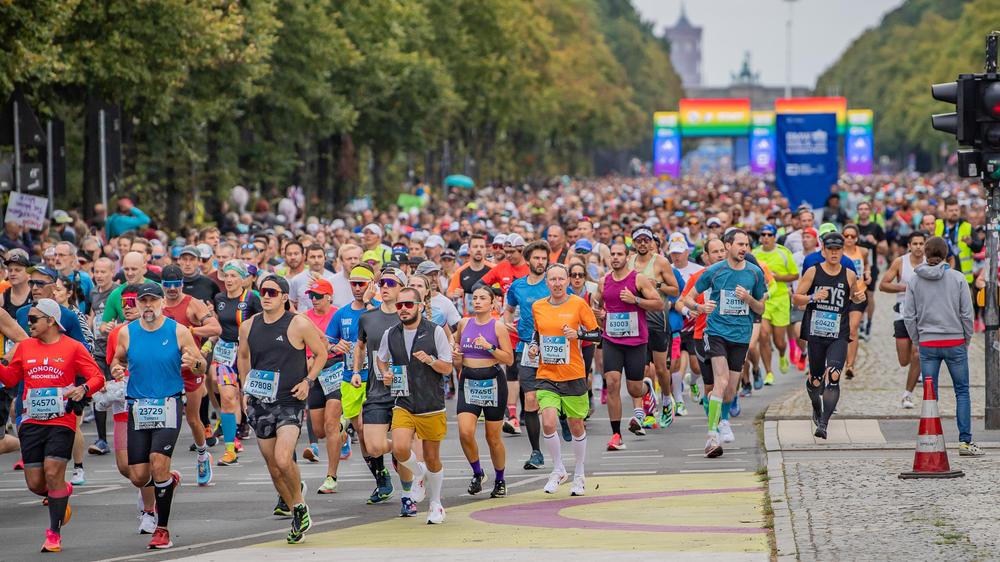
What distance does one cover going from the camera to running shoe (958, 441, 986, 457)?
1452 centimetres

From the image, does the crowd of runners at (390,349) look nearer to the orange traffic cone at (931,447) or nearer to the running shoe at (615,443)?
the running shoe at (615,443)

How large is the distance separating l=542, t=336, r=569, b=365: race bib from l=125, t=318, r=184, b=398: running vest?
305 cm

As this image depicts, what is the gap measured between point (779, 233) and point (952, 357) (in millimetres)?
12405

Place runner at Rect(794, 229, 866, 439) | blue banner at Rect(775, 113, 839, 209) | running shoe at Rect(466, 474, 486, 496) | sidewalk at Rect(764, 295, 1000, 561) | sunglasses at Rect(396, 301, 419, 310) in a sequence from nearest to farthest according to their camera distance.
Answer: sidewalk at Rect(764, 295, 1000, 561)
sunglasses at Rect(396, 301, 419, 310)
running shoe at Rect(466, 474, 486, 496)
runner at Rect(794, 229, 866, 439)
blue banner at Rect(775, 113, 839, 209)

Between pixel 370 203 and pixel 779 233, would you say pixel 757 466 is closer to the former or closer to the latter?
pixel 779 233

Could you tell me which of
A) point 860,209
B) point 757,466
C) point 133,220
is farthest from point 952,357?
point 133,220

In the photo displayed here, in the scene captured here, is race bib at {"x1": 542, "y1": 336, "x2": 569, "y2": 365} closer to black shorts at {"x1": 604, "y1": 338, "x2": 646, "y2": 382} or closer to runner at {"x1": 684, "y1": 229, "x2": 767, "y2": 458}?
runner at {"x1": 684, "y1": 229, "x2": 767, "y2": 458}

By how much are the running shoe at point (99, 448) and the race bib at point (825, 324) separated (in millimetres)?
6583

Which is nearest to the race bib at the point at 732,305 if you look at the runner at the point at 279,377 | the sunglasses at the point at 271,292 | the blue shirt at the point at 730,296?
the blue shirt at the point at 730,296

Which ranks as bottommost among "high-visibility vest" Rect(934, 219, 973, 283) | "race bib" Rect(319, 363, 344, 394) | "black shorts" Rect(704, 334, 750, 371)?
"race bib" Rect(319, 363, 344, 394)

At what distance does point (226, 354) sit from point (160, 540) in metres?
4.65

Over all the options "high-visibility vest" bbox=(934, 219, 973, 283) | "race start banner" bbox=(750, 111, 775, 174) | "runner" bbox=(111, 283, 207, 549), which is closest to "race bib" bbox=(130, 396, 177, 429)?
"runner" bbox=(111, 283, 207, 549)

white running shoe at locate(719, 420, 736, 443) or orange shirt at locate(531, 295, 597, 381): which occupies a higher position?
orange shirt at locate(531, 295, 597, 381)

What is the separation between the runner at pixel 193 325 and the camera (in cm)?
1495
